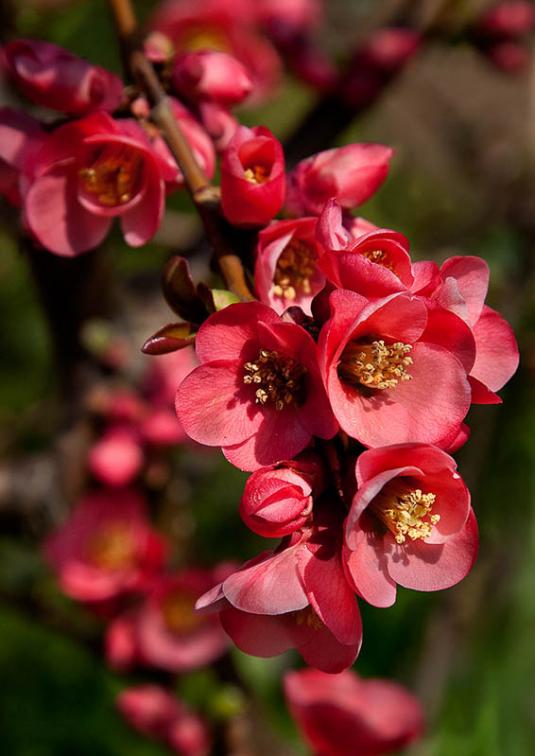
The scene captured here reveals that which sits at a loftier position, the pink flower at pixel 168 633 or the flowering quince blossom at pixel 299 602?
the flowering quince blossom at pixel 299 602

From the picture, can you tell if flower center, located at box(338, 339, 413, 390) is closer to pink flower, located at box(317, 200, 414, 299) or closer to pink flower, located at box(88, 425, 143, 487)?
pink flower, located at box(317, 200, 414, 299)

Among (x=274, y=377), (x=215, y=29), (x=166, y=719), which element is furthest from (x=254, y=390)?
(x=215, y=29)

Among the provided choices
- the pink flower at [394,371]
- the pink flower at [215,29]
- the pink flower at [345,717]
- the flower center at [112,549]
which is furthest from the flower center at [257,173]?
the pink flower at [215,29]

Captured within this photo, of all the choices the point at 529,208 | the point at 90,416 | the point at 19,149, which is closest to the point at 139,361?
the point at 90,416

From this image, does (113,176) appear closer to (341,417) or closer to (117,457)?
(341,417)

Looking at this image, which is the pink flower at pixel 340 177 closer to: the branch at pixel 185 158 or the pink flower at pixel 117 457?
the branch at pixel 185 158
